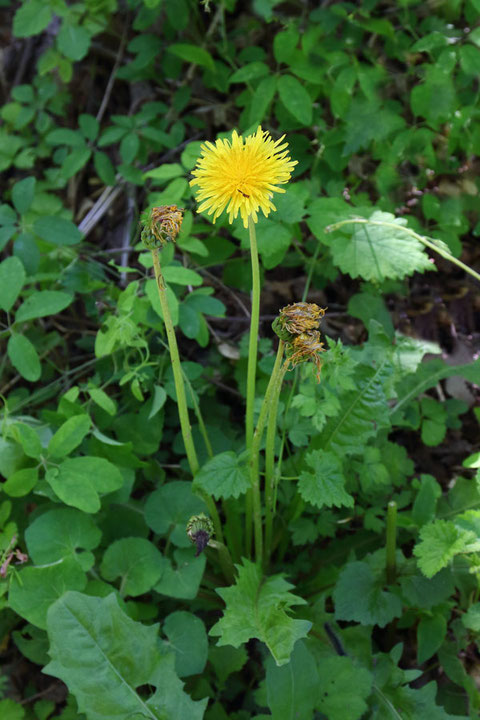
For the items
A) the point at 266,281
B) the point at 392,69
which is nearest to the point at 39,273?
the point at 266,281

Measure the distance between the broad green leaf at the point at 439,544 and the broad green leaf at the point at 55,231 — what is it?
1.41m

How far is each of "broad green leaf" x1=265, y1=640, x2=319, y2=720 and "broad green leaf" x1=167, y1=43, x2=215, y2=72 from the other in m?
2.07

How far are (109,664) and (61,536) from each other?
350mm

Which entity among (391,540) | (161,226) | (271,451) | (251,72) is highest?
(251,72)

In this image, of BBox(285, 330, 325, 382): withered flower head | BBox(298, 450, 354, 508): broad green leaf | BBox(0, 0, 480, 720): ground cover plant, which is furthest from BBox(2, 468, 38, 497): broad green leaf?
BBox(285, 330, 325, 382): withered flower head

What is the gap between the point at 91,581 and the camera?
1.63m

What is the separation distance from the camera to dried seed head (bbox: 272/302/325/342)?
121cm

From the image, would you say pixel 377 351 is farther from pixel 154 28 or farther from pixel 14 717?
pixel 154 28

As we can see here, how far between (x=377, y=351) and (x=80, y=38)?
1725mm

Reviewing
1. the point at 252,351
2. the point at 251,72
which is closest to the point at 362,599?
the point at 252,351

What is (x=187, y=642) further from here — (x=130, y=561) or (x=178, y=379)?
(x=178, y=379)

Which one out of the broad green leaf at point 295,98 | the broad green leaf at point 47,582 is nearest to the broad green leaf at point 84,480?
the broad green leaf at point 47,582

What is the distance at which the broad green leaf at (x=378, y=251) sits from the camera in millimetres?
1886

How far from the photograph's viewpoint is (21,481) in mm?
1624
